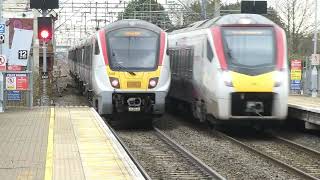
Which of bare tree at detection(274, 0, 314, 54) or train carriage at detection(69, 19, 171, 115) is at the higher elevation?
bare tree at detection(274, 0, 314, 54)

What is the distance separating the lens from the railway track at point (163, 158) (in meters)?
11.1

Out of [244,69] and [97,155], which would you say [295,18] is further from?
[97,155]

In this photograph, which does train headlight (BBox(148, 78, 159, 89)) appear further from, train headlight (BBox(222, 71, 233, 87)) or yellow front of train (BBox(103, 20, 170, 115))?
train headlight (BBox(222, 71, 233, 87))

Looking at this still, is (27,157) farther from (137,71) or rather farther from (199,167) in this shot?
(137,71)

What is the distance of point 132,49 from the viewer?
59.9 ft

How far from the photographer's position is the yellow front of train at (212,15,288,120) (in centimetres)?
1597

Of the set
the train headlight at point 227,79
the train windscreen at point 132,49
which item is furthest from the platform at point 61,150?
the train headlight at point 227,79

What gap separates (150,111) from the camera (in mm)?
18062

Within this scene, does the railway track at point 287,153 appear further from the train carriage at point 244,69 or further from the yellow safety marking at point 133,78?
the yellow safety marking at point 133,78

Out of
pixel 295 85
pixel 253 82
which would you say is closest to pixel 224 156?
pixel 253 82

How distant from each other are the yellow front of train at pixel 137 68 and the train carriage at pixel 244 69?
1.42m

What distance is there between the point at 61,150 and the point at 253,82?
653 centimetres

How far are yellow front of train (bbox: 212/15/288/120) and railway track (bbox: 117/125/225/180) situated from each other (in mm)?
1991

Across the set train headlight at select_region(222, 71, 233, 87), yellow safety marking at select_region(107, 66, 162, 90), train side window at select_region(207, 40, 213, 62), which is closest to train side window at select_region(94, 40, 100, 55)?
yellow safety marking at select_region(107, 66, 162, 90)
